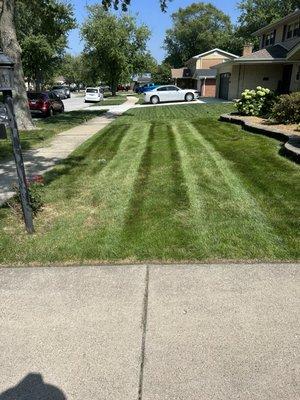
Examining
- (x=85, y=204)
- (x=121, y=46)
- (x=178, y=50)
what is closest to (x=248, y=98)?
(x=85, y=204)

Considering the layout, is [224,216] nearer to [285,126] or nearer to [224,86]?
[285,126]

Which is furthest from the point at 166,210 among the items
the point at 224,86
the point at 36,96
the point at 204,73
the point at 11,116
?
the point at 204,73

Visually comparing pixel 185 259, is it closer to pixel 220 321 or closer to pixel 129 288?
pixel 129 288

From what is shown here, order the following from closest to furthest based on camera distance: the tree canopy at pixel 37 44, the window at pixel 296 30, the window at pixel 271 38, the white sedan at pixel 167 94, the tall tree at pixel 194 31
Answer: the window at pixel 296 30, the window at pixel 271 38, the white sedan at pixel 167 94, the tree canopy at pixel 37 44, the tall tree at pixel 194 31

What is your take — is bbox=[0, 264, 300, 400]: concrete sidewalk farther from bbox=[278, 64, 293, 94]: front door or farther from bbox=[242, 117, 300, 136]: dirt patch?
bbox=[278, 64, 293, 94]: front door

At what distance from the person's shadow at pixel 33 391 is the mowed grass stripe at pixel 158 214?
5.97 feet

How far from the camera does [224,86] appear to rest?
111 ft

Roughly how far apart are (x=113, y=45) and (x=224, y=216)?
4652 centimetres

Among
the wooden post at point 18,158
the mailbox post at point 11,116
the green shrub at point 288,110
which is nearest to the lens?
the mailbox post at point 11,116

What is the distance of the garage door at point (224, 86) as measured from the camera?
32.4 m

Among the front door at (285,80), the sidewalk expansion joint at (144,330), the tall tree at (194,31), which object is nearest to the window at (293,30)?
the front door at (285,80)

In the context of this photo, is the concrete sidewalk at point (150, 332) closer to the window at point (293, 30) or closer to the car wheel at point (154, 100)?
the window at point (293, 30)

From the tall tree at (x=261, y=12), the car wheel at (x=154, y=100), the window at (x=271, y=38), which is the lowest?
the car wheel at (x=154, y=100)

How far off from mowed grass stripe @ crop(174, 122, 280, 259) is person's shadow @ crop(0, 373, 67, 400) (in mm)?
2184
